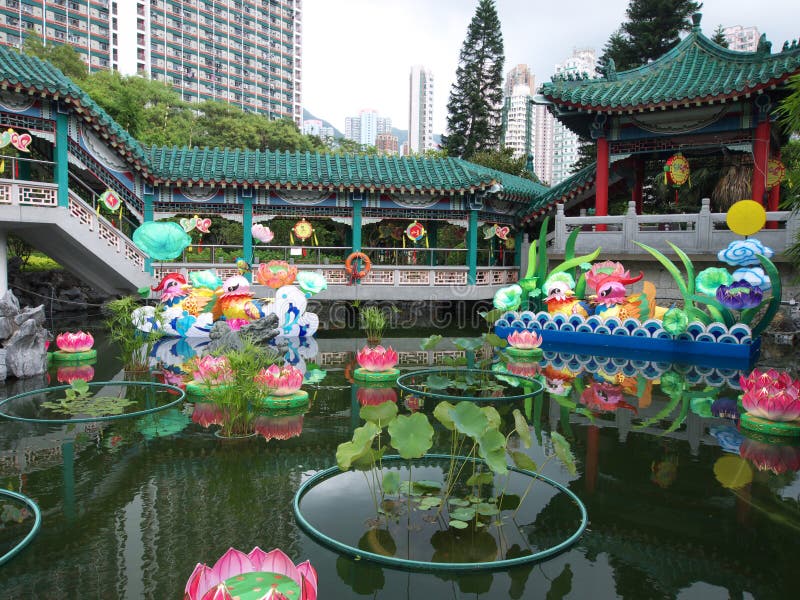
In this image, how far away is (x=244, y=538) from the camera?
3957 millimetres

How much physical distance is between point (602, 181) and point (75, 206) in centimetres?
1166

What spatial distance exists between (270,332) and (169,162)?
7935 mm

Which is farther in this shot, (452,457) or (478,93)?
(478,93)

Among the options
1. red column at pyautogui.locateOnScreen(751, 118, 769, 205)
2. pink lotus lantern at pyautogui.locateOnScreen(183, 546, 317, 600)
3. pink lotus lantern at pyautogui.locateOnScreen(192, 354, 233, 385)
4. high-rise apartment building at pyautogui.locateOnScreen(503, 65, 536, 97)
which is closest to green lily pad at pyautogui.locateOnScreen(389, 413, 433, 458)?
pink lotus lantern at pyautogui.locateOnScreen(183, 546, 317, 600)

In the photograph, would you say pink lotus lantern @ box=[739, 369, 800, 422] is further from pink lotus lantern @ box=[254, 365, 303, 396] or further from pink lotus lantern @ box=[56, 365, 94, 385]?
pink lotus lantern @ box=[56, 365, 94, 385]

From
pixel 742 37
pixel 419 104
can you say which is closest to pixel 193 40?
pixel 419 104

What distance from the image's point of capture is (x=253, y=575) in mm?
3113

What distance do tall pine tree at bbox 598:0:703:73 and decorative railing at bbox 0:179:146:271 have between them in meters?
20.5

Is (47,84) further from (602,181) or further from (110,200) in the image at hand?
(602,181)

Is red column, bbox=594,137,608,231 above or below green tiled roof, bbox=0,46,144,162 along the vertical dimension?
below

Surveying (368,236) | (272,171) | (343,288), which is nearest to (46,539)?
A: (343,288)

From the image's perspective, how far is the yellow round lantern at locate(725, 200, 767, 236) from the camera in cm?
1140

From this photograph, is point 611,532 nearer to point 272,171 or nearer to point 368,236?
point 272,171

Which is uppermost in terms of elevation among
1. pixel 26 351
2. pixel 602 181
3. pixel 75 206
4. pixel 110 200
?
pixel 602 181
